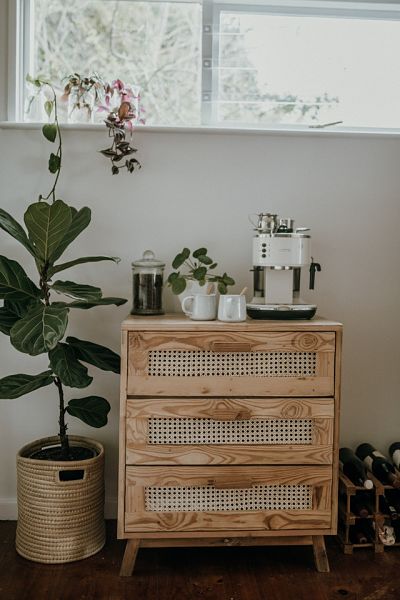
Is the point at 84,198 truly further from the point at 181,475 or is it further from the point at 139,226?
the point at 181,475

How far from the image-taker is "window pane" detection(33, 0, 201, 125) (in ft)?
8.46

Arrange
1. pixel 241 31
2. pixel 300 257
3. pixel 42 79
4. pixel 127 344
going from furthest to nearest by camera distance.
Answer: pixel 241 31 < pixel 42 79 < pixel 300 257 < pixel 127 344

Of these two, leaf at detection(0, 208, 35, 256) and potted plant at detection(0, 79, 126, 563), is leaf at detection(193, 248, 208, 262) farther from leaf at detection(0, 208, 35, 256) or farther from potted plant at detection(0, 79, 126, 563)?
leaf at detection(0, 208, 35, 256)

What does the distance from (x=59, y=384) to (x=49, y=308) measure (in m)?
0.37

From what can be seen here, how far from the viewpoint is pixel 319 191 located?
8.16 ft

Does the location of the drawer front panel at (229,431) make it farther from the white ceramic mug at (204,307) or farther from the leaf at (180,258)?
the leaf at (180,258)


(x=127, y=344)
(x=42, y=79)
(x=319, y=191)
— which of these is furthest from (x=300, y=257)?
(x=42, y=79)

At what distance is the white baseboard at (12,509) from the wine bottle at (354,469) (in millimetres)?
930

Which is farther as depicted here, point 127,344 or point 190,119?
point 190,119

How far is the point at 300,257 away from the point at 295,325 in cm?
27

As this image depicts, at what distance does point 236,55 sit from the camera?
2.61 meters

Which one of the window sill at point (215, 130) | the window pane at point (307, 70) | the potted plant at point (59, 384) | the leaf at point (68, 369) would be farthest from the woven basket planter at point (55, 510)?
the window pane at point (307, 70)

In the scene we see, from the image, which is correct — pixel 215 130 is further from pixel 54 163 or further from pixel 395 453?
pixel 395 453

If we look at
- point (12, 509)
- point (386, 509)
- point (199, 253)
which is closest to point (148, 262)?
point (199, 253)
